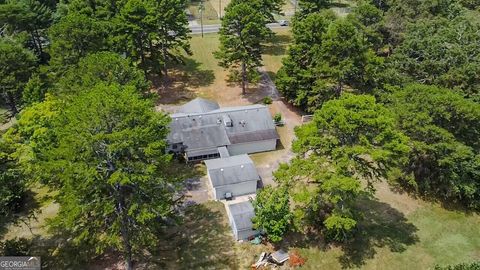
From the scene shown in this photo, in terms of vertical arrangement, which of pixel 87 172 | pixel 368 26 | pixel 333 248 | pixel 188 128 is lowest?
pixel 333 248

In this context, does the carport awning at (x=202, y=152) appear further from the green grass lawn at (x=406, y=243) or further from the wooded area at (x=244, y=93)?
the green grass lawn at (x=406, y=243)

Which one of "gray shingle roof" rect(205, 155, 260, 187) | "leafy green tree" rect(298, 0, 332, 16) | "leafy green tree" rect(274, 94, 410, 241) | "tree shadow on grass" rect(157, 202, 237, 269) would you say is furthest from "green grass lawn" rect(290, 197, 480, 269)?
"leafy green tree" rect(298, 0, 332, 16)

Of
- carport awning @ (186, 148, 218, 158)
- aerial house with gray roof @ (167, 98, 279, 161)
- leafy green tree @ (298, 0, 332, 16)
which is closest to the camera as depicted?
carport awning @ (186, 148, 218, 158)

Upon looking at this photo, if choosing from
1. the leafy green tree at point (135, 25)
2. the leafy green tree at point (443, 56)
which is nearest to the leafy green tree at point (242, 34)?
the leafy green tree at point (135, 25)

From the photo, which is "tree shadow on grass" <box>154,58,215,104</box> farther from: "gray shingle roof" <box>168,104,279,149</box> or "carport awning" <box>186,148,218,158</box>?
"carport awning" <box>186,148,218,158</box>

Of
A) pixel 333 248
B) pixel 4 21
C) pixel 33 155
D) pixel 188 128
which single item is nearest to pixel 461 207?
pixel 333 248

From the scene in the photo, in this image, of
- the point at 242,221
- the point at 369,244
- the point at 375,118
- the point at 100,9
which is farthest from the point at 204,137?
the point at 100,9

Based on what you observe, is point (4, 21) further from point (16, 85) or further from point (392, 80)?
point (392, 80)
